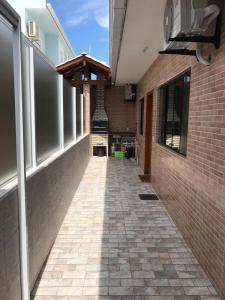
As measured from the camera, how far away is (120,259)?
2738 mm

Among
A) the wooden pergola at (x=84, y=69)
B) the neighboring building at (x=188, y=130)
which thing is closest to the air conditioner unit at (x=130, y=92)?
the wooden pergola at (x=84, y=69)

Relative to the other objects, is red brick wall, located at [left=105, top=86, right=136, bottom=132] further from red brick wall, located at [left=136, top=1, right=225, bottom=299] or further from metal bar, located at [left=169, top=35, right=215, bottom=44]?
metal bar, located at [left=169, top=35, right=215, bottom=44]

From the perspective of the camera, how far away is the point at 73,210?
166 inches

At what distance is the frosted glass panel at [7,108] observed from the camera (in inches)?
66.6

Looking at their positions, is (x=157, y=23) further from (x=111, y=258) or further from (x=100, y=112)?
(x=100, y=112)

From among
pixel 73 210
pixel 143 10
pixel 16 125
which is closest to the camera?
pixel 16 125

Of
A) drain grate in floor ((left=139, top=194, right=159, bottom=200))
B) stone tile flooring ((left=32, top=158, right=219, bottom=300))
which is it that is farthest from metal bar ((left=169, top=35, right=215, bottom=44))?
drain grate in floor ((left=139, top=194, right=159, bottom=200))

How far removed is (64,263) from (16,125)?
1.65m

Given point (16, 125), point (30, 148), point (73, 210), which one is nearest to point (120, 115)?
point (73, 210)

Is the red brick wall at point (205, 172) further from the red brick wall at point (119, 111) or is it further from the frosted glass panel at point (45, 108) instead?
the red brick wall at point (119, 111)

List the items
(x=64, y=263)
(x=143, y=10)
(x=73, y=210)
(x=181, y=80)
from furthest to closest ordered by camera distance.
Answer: (x=73, y=210), (x=181, y=80), (x=143, y=10), (x=64, y=263)

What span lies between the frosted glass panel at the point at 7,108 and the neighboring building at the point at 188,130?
1.40 metres

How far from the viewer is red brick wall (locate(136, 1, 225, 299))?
218 centimetres

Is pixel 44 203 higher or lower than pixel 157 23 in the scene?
lower
